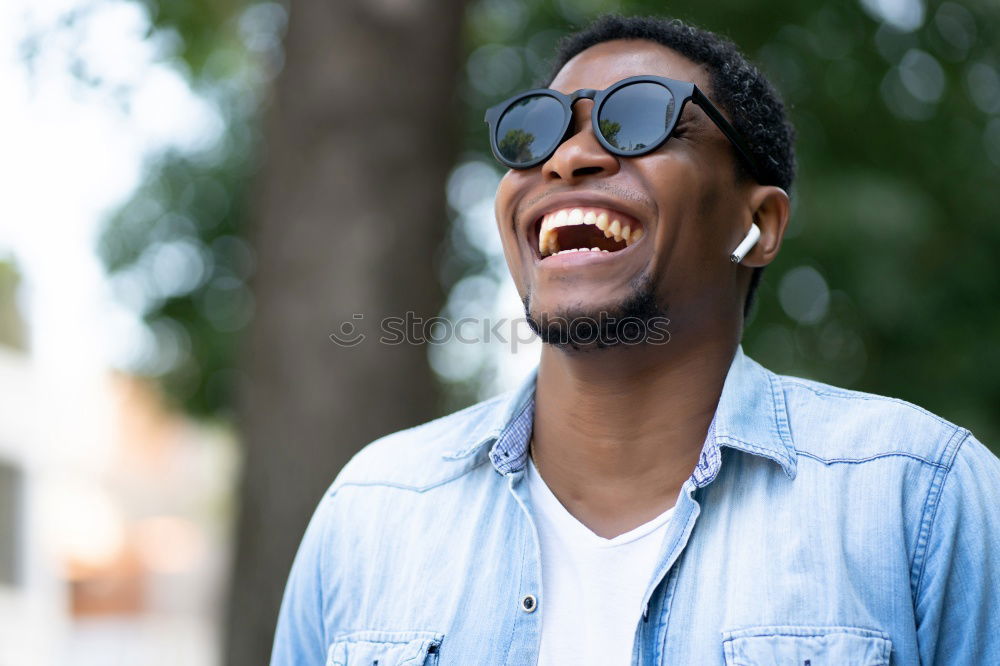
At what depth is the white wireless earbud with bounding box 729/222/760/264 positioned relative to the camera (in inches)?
105

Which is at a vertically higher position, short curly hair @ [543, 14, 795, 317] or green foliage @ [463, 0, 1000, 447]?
green foliage @ [463, 0, 1000, 447]

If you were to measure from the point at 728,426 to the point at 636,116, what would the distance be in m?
0.77

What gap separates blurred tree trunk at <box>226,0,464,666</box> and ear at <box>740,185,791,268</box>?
7.38 ft

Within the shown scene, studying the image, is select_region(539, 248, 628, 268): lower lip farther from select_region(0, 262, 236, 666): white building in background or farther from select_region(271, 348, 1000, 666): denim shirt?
select_region(0, 262, 236, 666): white building in background

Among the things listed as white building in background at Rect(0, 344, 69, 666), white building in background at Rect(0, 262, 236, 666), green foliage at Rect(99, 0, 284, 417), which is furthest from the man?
white building in background at Rect(0, 344, 69, 666)

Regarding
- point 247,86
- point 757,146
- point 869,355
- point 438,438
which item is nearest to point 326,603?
point 438,438

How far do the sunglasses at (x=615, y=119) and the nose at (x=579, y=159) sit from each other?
0.02m

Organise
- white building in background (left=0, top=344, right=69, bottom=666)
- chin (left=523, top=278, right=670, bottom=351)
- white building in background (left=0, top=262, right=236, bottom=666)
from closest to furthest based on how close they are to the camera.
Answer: chin (left=523, top=278, right=670, bottom=351) → white building in background (left=0, top=344, right=69, bottom=666) → white building in background (left=0, top=262, right=236, bottom=666)

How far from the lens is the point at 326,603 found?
2.56 m

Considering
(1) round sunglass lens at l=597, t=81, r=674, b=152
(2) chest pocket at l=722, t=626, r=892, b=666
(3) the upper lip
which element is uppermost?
(1) round sunglass lens at l=597, t=81, r=674, b=152

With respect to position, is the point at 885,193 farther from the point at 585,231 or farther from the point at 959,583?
the point at 959,583

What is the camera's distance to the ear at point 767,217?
2766mm

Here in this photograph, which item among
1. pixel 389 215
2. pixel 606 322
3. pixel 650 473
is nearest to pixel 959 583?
pixel 650 473

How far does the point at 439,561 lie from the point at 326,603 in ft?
1.07
